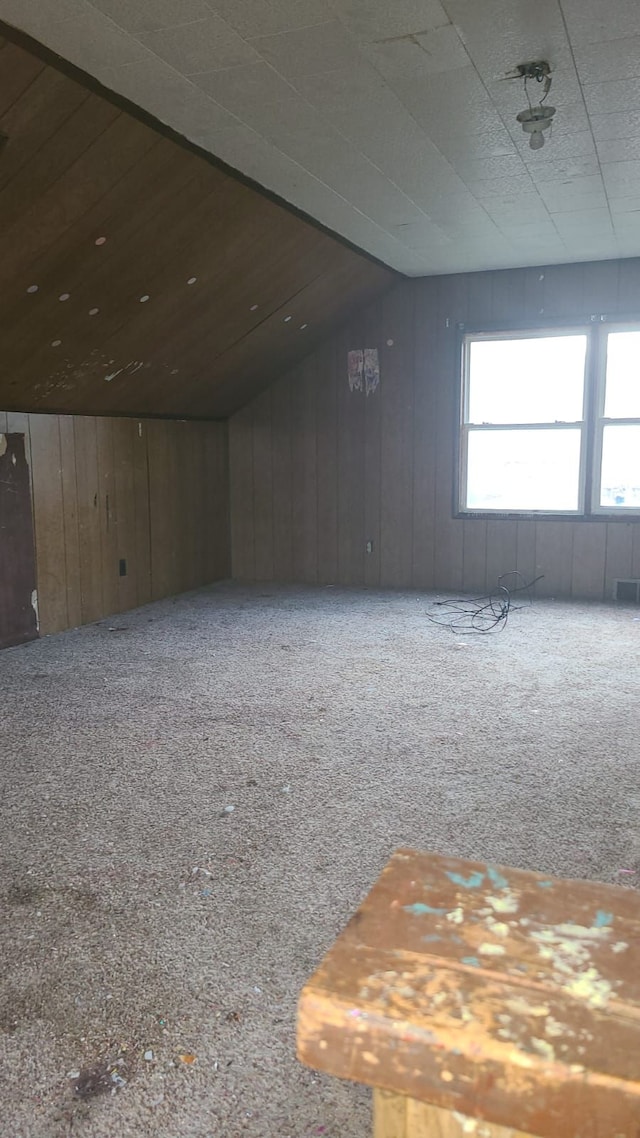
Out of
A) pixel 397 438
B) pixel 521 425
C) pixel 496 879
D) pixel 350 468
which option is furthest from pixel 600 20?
pixel 350 468

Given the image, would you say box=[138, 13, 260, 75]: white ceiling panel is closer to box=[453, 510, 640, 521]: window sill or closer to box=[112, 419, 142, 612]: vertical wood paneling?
box=[112, 419, 142, 612]: vertical wood paneling

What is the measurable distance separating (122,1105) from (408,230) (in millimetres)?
4363

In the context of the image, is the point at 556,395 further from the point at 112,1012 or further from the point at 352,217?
the point at 112,1012

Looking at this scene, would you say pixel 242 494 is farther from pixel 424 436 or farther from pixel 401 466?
pixel 424 436

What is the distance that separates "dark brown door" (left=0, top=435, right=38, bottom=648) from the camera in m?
4.29

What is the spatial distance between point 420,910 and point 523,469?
5.17 m

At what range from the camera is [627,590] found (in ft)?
18.0

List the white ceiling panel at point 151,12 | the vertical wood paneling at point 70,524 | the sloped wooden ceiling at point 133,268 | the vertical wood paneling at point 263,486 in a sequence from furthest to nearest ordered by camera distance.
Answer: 1. the vertical wood paneling at point 263,486
2. the vertical wood paneling at point 70,524
3. the sloped wooden ceiling at point 133,268
4. the white ceiling panel at point 151,12

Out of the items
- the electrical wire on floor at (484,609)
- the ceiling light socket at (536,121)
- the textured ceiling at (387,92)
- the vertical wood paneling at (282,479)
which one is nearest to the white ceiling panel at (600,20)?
the textured ceiling at (387,92)

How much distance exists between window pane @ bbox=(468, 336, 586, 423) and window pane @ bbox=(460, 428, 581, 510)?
12cm

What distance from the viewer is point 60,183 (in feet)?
9.64

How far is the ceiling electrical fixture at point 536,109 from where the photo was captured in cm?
261

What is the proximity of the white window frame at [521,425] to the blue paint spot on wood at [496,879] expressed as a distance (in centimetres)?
489

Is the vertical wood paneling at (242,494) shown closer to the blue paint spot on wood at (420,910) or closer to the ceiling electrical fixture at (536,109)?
the ceiling electrical fixture at (536,109)
